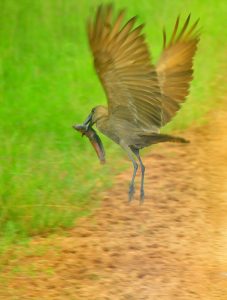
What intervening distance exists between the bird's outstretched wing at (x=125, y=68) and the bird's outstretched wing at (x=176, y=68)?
0.45 m

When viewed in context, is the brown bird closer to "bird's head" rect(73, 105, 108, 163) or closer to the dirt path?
"bird's head" rect(73, 105, 108, 163)

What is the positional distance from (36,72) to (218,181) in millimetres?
1948

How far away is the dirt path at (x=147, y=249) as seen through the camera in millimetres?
4559

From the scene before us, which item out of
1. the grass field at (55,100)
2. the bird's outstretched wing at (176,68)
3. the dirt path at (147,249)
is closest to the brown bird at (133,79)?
the bird's outstretched wing at (176,68)

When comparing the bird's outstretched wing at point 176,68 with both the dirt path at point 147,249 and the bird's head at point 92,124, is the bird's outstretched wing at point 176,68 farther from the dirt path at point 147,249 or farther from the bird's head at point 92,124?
the dirt path at point 147,249

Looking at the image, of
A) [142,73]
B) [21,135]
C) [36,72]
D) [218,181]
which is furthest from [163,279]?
[36,72]

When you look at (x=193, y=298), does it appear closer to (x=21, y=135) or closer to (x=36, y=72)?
(x=21, y=135)

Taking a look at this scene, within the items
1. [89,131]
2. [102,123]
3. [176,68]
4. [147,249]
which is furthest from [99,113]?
[147,249]

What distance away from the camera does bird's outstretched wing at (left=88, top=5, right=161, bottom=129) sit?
416 centimetres

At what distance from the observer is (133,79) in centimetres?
442

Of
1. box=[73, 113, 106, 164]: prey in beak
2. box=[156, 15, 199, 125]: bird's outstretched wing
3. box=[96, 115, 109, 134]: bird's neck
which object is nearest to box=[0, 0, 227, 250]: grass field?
box=[73, 113, 106, 164]: prey in beak

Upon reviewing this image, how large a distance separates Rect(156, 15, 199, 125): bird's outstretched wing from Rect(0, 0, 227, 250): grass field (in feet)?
2.78

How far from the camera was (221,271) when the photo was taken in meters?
4.79

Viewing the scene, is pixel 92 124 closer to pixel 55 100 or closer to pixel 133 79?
pixel 133 79
